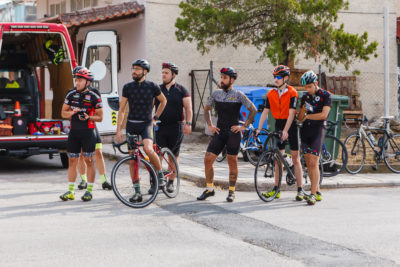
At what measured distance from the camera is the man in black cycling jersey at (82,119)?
8.66 meters

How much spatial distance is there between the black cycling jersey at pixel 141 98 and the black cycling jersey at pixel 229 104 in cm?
80

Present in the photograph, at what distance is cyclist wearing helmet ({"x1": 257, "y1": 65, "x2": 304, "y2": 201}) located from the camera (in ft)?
29.1

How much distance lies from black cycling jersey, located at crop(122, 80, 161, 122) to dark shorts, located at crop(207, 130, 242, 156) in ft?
3.14

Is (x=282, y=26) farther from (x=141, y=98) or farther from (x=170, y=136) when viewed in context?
(x=141, y=98)

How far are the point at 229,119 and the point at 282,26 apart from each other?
6.54 meters

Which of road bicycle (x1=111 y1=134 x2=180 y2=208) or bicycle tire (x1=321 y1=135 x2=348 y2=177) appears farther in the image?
bicycle tire (x1=321 y1=135 x2=348 y2=177)

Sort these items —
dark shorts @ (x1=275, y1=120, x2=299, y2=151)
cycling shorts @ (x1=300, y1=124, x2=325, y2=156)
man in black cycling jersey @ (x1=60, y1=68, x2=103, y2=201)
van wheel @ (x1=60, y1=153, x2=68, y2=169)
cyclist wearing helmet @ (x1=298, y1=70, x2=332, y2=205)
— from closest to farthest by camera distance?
man in black cycling jersey @ (x1=60, y1=68, x2=103, y2=201)
cyclist wearing helmet @ (x1=298, y1=70, x2=332, y2=205)
cycling shorts @ (x1=300, y1=124, x2=325, y2=156)
dark shorts @ (x1=275, y1=120, x2=299, y2=151)
van wheel @ (x1=60, y1=153, x2=68, y2=169)

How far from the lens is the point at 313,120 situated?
29.2ft

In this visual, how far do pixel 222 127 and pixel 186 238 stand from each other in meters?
2.59

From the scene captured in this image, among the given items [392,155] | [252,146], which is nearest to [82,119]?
[252,146]

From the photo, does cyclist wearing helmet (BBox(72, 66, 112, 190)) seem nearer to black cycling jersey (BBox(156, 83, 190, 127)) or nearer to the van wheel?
black cycling jersey (BBox(156, 83, 190, 127))

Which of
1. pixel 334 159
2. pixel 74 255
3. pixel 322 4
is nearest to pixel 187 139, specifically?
pixel 322 4

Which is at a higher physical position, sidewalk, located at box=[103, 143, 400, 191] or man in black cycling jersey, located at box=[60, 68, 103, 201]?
man in black cycling jersey, located at box=[60, 68, 103, 201]

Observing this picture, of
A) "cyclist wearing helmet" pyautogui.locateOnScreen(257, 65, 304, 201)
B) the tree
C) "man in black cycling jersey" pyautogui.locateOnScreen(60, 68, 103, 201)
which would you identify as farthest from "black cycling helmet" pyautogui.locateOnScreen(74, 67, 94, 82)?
the tree
